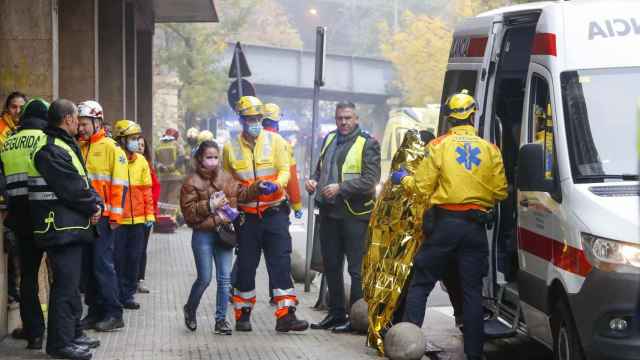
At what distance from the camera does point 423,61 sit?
65.9 metres

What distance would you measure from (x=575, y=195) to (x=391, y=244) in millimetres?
2523

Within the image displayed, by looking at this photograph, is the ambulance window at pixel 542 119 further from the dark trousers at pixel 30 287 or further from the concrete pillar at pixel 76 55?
the concrete pillar at pixel 76 55

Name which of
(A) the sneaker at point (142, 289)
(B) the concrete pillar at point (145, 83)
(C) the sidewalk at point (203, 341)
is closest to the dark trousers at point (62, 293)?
(C) the sidewalk at point (203, 341)

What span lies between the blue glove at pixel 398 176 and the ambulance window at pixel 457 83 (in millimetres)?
1089

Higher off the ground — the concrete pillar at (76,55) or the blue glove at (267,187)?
the concrete pillar at (76,55)

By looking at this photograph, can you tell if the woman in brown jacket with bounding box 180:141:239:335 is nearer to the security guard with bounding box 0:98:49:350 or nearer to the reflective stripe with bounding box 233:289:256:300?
the reflective stripe with bounding box 233:289:256:300

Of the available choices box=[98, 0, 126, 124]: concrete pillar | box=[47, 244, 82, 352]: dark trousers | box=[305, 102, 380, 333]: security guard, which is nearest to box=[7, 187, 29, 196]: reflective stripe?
box=[47, 244, 82, 352]: dark trousers


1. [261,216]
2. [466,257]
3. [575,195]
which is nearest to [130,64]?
[261,216]

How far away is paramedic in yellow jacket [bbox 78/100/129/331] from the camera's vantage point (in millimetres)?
11211

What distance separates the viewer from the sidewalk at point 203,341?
1001 centimetres

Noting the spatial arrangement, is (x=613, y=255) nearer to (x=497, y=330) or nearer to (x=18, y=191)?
(x=497, y=330)

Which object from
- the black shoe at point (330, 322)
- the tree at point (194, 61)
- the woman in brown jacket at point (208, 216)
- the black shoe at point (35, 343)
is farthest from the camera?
the tree at point (194, 61)

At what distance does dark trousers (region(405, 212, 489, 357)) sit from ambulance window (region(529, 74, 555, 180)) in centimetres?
80

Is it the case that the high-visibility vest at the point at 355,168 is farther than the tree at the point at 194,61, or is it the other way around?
the tree at the point at 194,61
